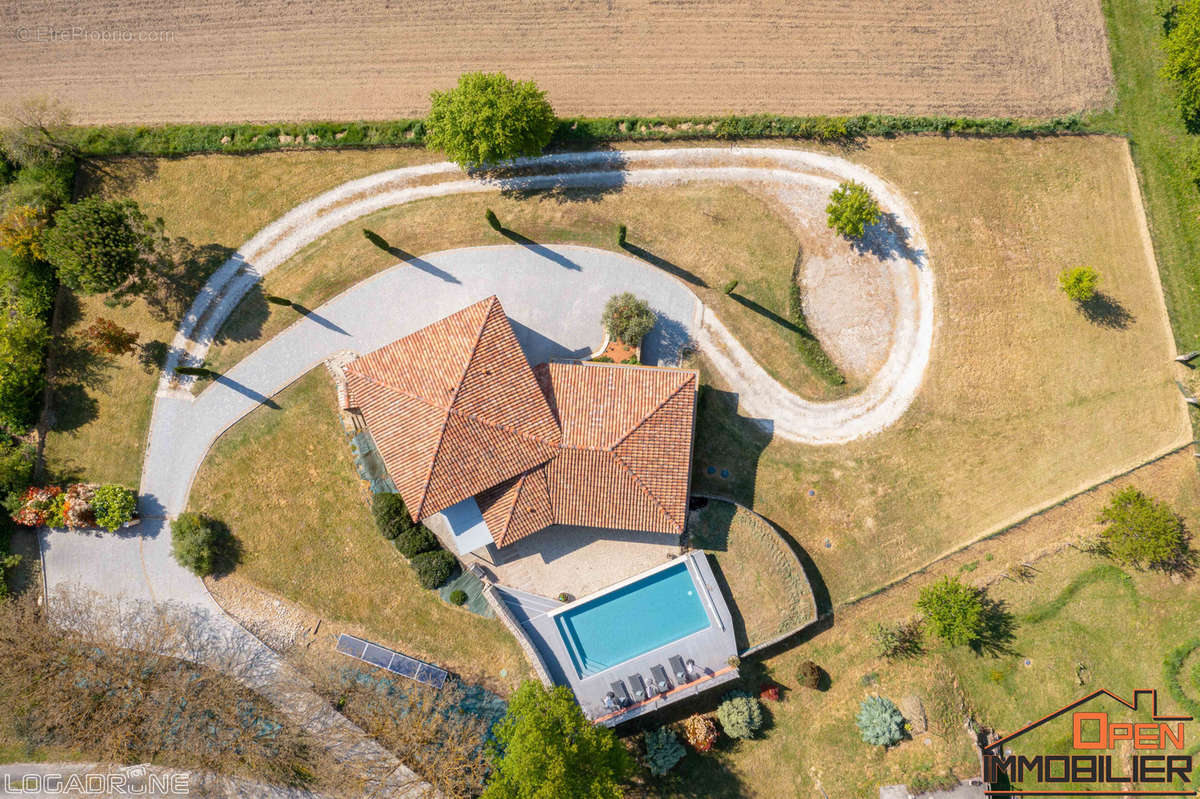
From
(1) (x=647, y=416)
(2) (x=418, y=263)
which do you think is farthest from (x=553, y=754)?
(2) (x=418, y=263)

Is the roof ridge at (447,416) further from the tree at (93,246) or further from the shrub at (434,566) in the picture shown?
the tree at (93,246)

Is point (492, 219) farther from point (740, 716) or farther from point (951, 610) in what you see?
point (951, 610)

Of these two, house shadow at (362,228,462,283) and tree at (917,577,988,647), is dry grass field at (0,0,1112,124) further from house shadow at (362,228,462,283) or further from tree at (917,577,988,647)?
tree at (917,577,988,647)

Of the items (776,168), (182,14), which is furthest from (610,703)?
(182,14)

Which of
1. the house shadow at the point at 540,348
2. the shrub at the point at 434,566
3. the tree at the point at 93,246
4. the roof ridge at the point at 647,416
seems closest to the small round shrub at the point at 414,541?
the shrub at the point at 434,566

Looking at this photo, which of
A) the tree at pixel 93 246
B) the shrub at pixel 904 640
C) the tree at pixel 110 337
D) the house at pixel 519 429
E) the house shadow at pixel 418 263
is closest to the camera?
the house at pixel 519 429
